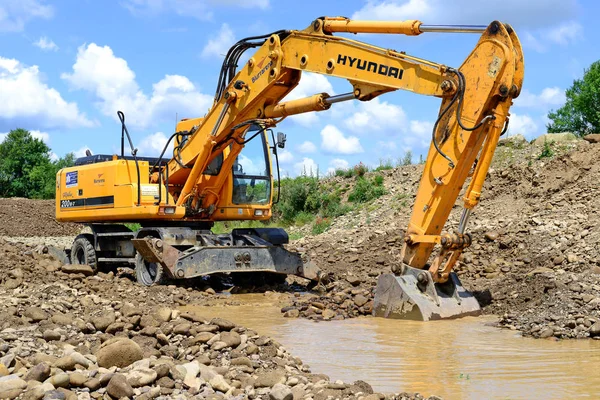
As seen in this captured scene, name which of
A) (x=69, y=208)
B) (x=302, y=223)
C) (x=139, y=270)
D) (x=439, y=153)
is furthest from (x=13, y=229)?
(x=439, y=153)

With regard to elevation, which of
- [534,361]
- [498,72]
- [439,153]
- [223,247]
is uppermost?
[498,72]

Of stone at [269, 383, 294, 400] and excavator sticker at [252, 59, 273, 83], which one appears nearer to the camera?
stone at [269, 383, 294, 400]

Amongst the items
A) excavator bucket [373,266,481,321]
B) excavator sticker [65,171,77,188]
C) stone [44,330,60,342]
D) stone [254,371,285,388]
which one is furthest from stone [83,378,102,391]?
excavator sticker [65,171,77,188]

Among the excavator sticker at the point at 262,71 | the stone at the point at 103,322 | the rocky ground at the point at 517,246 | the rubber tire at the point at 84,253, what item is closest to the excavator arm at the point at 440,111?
the excavator sticker at the point at 262,71

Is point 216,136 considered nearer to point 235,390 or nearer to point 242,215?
point 242,215

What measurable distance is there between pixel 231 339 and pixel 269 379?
53.4 inches

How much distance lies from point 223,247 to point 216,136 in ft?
6.54

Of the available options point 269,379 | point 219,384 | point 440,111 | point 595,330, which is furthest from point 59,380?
point 440,111

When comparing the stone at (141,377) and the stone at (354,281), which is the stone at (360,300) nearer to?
the stone at (354,281)

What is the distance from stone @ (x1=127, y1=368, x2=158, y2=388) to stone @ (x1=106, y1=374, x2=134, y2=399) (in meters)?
0.11

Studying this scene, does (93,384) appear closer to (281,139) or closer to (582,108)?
(281,139)

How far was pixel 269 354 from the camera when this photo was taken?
6812 mm

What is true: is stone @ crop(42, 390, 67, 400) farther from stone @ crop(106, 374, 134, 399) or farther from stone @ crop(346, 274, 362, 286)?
stone @ crop(346, 274, 362, 286)

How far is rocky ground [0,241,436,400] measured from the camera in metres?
5.27
